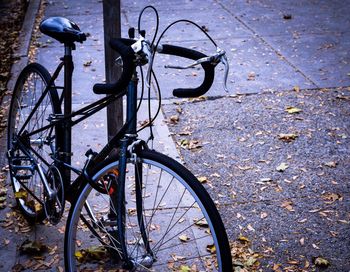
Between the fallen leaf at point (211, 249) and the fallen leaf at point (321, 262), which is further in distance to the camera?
the fallen leaf at point (211, 249)

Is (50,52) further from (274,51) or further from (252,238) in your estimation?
(252,238)

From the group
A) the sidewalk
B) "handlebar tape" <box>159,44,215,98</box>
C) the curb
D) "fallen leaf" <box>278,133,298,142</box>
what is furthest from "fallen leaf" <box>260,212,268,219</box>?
the curb

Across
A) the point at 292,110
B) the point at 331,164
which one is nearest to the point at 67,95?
the point at 331,164

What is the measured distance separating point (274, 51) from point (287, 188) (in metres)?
3.79

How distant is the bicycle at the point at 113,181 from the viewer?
99.9 inches

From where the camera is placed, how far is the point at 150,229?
3.90 metres

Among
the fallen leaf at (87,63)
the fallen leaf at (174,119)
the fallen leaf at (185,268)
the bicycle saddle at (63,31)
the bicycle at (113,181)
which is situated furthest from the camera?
the fallen leaf at (87,63)

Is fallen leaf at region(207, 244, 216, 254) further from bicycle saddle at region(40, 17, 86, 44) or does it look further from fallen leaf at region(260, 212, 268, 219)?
bicycle saddle at region(40, 17, 86, 44)

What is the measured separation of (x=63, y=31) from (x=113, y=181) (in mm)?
1012

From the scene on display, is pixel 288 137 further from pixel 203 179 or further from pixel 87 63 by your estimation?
pixel 87 63

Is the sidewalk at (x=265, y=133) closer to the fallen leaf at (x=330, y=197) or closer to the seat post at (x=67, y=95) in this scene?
the fallen leaf at (x=330, y=197)

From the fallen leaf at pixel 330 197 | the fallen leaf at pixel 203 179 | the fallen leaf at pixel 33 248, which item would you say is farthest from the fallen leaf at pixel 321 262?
the fallen leaf at pixel 33 248

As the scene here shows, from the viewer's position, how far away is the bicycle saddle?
3.17 m

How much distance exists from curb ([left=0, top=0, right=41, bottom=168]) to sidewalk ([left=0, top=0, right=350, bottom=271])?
0.25 m
